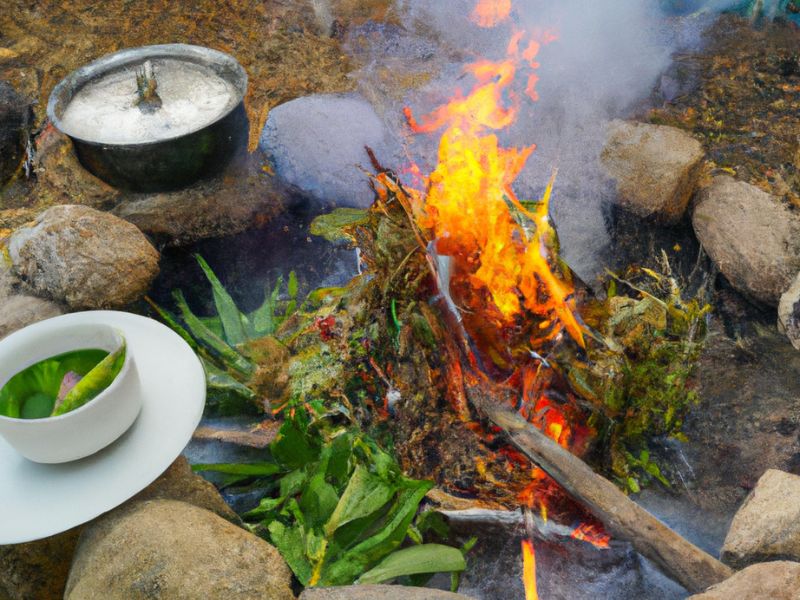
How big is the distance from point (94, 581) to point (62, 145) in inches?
110

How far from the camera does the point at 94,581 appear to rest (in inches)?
72.4

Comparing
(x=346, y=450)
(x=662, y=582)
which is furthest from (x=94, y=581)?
(x=662, y=582)

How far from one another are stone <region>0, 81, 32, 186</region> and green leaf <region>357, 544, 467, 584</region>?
322cm

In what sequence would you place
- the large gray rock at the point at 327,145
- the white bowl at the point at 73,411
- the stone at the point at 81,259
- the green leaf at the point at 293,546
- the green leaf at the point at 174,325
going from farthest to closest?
the large gray rock at the point at 327,145 → the green leaf at the point at 174,325 → the stone at the point at 81,259 → the green leaf at the point at 293,546 → the white bowl at the point at 73,411

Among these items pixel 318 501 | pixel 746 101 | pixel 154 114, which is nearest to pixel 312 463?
pixel 318 501

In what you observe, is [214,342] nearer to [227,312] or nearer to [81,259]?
[227,312]

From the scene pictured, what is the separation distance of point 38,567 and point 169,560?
51 cm

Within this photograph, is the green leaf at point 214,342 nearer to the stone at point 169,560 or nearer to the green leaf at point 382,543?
the green leaf at point 382,543

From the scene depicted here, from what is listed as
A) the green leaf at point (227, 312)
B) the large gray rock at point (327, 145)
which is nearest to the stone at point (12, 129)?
the large gray rock at point (327, 145)

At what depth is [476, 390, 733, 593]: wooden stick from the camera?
7.18 feet

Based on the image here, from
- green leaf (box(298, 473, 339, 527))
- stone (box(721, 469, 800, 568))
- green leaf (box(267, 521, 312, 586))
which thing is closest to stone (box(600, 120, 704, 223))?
stone (box(721, 469, 800, 568))

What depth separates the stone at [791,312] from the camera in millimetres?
2947

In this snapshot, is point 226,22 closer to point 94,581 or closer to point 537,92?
point 537,92

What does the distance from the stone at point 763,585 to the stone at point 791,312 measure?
54.1 inches
